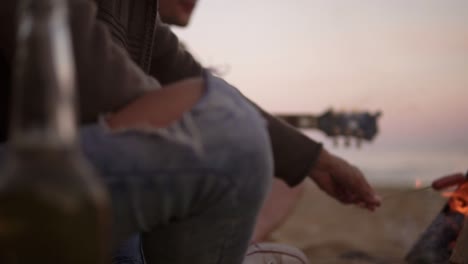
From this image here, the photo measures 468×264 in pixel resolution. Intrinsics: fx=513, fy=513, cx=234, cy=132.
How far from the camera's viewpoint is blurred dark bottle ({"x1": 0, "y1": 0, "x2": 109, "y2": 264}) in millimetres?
370

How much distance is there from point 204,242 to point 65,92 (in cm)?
51

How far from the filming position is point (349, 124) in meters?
4.98

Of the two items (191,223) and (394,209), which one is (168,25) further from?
(394,209)

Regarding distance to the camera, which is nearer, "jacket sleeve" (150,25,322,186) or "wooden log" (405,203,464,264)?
"jacket sleeve" (150,25,322,186)

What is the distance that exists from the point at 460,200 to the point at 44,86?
1693mm

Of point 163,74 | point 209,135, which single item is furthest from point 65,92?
point 163,74

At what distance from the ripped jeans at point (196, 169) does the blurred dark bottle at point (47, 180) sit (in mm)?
188

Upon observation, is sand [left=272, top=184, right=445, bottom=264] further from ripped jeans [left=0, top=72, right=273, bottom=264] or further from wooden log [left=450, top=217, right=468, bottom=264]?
ripped jeans [left=0, top=72, right=273, bottom=264]

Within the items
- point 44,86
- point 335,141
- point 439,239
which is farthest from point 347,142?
point 44,86

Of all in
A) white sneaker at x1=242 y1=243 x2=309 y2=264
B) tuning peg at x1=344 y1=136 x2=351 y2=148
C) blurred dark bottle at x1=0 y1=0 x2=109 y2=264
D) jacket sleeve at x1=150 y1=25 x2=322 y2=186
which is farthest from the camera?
tuning peg at x1=344 y1=136 x2=351 y2=148

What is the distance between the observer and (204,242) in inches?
33.5

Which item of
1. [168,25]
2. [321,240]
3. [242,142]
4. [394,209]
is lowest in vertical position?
[394,209]

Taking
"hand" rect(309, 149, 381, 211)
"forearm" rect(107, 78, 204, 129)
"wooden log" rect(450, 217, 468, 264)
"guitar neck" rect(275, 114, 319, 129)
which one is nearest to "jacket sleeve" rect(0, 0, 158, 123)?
"forearm" rect(107, 78, 204, 129)

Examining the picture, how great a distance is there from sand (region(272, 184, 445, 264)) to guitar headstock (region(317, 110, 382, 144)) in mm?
637
